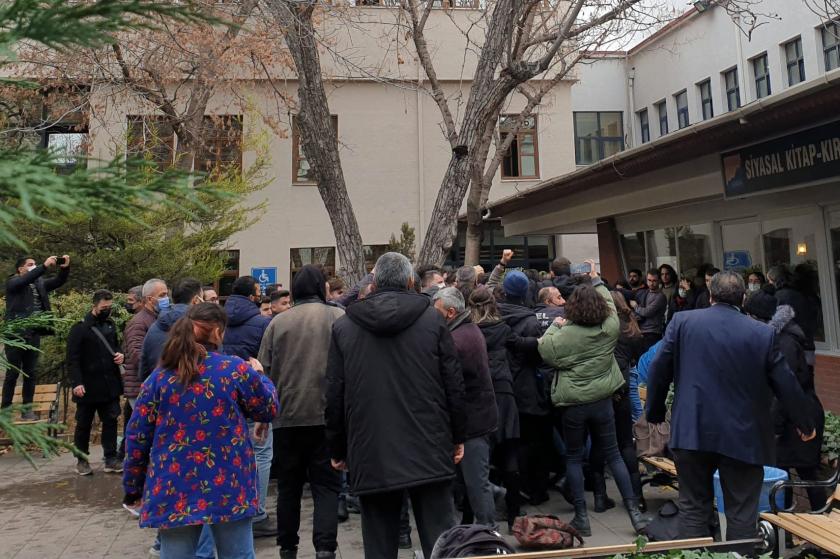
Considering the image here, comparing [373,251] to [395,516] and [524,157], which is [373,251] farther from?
[395,516]

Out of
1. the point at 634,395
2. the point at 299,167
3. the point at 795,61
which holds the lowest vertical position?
the point at 634,395

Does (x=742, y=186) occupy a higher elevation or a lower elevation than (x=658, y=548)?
higher

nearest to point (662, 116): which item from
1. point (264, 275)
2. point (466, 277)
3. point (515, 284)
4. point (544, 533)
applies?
point (264, 275)

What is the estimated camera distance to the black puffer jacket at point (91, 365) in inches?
275

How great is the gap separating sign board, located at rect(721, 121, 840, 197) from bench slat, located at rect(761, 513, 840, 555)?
11.4 feet

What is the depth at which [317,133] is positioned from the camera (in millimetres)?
9156

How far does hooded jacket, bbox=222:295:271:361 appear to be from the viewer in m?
5.47

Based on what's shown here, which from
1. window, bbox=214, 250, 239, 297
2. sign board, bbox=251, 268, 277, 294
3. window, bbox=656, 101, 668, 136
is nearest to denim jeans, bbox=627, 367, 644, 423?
sign board, bbox=251, 268, 277, 294

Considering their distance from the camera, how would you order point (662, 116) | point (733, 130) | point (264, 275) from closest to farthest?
1. point (733, 130)
2. point (264, 275)
3. point (662, 116)

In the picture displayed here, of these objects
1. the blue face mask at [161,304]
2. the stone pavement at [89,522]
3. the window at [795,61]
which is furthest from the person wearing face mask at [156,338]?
the window at [795,61]

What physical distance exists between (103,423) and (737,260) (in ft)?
28.5

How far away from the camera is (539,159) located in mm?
21938

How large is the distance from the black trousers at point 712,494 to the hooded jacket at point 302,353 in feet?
7.87

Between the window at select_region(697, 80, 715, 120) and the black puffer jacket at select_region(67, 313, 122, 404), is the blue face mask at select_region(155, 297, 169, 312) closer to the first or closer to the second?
the black puffer jacket at select_region(67, 313, 122, 404)
